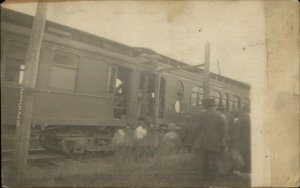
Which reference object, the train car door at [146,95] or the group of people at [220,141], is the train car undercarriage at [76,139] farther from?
the group of people at [220,141]

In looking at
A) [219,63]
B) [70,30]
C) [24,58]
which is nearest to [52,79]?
[24,58]

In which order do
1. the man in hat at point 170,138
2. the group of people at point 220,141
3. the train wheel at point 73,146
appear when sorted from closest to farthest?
the group of people at point 220,141
the man in hat at point 170,138
the train wheel at point 73,146

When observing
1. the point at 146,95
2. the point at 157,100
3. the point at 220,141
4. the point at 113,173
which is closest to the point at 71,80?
the point at 146,95

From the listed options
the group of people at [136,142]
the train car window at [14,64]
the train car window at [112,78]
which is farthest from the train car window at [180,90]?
the train car window at [14,64]

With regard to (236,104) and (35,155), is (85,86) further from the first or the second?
(236,104)

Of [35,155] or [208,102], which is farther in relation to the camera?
[35,155]

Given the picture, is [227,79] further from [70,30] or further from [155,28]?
[70,30]

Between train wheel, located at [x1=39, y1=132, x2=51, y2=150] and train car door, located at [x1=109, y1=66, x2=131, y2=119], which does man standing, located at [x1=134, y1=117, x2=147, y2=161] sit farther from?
train wheel, located at [x1=39, y1=132, x2=51, y2=150]

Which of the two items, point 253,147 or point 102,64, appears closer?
point 253,147
